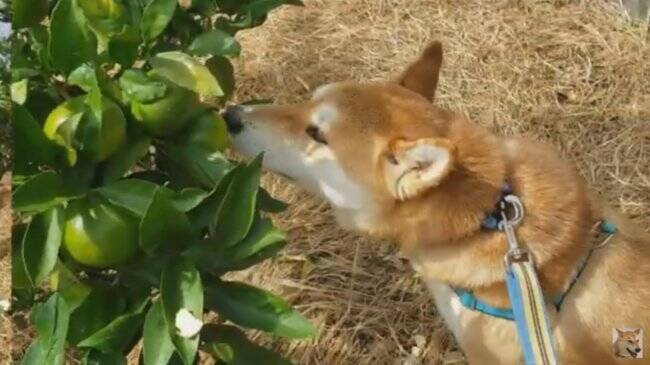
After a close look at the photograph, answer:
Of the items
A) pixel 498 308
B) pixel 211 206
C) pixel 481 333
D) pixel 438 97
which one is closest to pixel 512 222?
pixel 498 308

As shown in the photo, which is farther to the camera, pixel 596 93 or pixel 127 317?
pixel 596 93

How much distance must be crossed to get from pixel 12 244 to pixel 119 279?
0.82 ft

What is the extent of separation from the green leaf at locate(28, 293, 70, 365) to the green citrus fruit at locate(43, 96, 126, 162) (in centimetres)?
30

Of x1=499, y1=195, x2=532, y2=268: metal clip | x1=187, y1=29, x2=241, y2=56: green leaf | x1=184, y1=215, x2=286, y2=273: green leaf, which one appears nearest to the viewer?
x1=184, y1=215, x2=286, y2=273: green leaf

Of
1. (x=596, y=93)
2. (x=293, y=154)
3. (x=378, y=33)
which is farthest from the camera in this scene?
(x=378, y=33)

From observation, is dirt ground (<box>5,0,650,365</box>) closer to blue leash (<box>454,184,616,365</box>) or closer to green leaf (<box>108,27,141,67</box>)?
blue leash (<box>454,184,616,365</box>)

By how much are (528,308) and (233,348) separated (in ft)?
2.26

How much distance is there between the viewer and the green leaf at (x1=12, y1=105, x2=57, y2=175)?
168cm

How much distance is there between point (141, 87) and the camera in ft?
5.83

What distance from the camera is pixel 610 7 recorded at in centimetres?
456

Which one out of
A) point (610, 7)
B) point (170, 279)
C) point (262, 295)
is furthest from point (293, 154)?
point (610, 7)

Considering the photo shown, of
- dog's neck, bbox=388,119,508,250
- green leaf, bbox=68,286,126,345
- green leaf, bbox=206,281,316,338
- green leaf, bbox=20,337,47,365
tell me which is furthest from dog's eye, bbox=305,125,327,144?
green leaf, bbox=20,337,47,365

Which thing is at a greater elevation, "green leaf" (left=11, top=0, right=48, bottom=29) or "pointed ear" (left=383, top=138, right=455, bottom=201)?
"green leaf" (left=11, top=0, right=48, bottom=29)

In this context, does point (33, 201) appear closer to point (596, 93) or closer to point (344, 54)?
point (344, 54)
